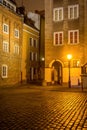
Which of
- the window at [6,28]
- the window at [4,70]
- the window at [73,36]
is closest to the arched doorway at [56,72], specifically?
the window at [73,36]

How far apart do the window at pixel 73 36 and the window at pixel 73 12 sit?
229 cm

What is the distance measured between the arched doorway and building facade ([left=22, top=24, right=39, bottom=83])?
7.00m

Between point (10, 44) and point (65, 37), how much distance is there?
30.9 ft

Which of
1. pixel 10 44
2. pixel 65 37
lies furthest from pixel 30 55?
pixel 65 37

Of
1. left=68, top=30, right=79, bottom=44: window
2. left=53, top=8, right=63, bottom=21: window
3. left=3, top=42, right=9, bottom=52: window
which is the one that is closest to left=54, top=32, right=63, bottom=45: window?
left=68, top=30, right=79, bottom=44: window

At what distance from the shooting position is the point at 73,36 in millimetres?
41125

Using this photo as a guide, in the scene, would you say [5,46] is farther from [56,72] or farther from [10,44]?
[56,72]

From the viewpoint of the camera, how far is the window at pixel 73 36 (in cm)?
4078

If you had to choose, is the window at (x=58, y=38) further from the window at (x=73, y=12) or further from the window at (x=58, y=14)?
the window at (x=73, y=12)

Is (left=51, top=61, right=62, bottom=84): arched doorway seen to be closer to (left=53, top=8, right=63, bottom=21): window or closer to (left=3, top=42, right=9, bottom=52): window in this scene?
(left=53, top=8, right=63, bottom=21): window

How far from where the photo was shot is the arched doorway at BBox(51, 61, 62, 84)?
4347 cm

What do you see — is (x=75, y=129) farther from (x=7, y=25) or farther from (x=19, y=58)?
(x=19, y=58)

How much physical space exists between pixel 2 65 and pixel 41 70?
16.9m

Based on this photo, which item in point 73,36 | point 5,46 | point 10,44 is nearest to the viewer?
point 73,36
